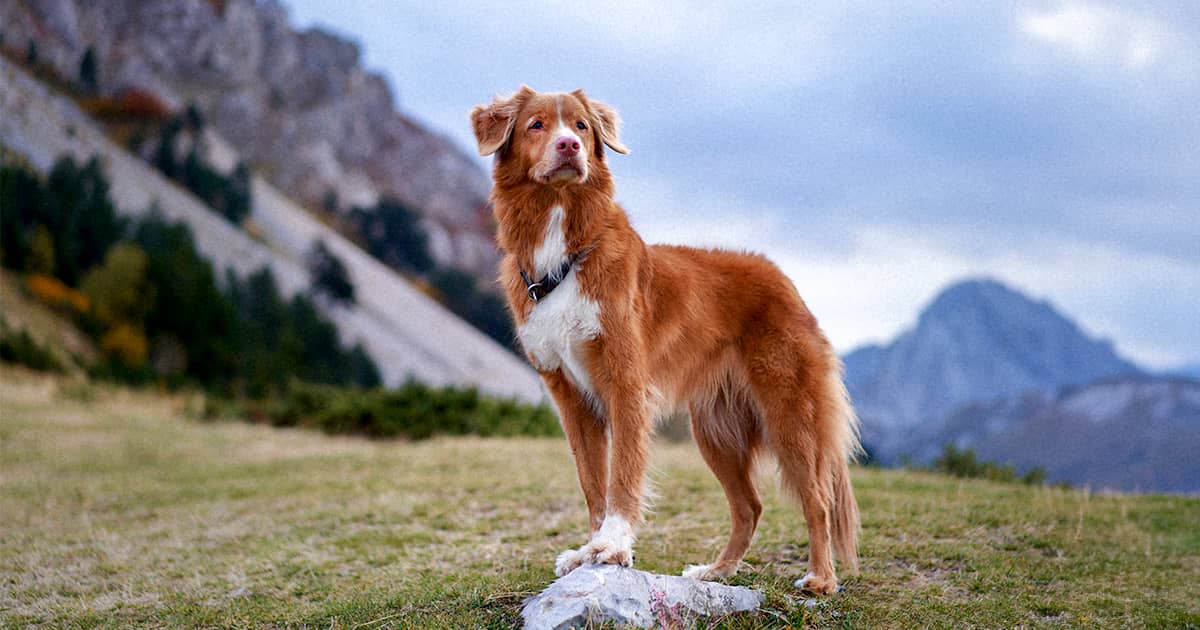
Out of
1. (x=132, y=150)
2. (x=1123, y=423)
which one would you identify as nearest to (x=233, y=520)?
(x=1123, y=423)

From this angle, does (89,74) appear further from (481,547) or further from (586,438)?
(586,438)

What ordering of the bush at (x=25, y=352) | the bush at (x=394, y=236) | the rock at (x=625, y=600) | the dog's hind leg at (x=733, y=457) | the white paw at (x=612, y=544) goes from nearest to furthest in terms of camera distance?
1. the rock at (x=625, y=600)
2. the white paw at (x=612, y=544)
3. the dog's hind leg at (x=733, y=457)
4. the bush at (x=25, y=352)
5. the bush at (x=394, y=236)

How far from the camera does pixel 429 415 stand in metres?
17.7

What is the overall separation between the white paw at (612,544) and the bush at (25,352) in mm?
28298

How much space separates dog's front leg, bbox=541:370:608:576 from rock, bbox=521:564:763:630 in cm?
56

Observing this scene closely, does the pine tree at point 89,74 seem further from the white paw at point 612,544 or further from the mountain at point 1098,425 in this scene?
the white paw at point 612,544

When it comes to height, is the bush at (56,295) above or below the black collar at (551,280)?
above

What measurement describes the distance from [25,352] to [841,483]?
28712 mm

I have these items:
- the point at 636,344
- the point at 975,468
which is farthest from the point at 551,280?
the point at 975,468

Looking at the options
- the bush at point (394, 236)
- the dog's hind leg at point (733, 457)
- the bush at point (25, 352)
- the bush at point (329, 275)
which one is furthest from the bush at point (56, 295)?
the dog's hind leg at point (733, 457)

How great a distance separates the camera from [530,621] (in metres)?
4.92

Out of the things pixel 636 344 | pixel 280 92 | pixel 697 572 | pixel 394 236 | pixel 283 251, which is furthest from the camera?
pixel 280 92

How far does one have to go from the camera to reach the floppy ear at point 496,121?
5523 mm

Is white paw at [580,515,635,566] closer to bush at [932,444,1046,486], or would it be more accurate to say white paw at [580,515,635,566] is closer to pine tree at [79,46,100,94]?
bush at [932,444,1046,486]
